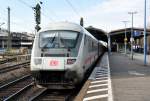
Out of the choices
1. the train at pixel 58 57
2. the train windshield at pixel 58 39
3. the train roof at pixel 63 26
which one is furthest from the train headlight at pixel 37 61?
the train roof at pixel 63 26

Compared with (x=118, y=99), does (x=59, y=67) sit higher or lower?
higher

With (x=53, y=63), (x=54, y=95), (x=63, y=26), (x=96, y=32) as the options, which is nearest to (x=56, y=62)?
(x=53, y=63)

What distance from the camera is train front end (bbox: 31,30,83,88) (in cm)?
1438

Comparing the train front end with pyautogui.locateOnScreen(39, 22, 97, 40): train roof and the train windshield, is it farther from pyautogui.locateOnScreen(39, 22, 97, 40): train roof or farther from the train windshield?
pyautogui.locateOnScreen(39, 22, 97, 40): train roof

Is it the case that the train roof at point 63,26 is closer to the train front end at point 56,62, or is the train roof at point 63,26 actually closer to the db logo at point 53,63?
the train front end at point 56,62

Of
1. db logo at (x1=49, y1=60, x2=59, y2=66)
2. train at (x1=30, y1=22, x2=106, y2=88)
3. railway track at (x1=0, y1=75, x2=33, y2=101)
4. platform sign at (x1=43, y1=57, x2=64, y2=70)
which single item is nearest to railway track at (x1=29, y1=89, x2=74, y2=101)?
train at (x1=30, y1=22, x2=106, y2=88)

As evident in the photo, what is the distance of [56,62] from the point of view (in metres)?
14.4

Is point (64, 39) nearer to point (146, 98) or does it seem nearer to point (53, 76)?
point (53, 76)

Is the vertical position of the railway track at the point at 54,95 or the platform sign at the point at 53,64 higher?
the platform sign at the point at 53,64

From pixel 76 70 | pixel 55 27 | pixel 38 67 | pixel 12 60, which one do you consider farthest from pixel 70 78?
pixel 12 60

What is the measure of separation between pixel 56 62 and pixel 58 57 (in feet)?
0.87

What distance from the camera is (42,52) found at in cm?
1495

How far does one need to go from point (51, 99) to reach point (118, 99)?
3.82 m

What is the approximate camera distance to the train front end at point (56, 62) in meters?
14.4
